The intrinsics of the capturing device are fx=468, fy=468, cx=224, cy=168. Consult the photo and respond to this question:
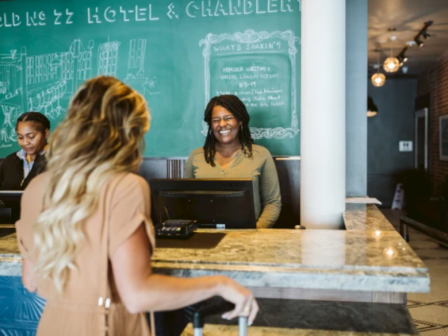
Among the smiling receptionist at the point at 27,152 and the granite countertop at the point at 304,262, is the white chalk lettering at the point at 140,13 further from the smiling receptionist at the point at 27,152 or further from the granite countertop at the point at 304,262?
the granite countertop at the point at 304,262

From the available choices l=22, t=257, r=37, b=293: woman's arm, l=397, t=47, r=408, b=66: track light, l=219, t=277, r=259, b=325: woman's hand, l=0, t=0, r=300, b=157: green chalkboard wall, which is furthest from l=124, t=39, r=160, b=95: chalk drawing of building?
l=397, t=47, r=408, b=66: track light

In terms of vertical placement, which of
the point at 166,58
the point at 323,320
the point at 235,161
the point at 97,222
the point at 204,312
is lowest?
the point at 323,320

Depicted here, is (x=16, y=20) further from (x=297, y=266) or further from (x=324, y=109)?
(x=297, y=266)

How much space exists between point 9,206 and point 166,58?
7.10ft

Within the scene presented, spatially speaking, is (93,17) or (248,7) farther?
(93,17)

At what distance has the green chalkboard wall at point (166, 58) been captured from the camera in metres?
3.86

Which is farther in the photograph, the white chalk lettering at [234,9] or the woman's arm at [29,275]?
the white chalk lettering at [234,9]

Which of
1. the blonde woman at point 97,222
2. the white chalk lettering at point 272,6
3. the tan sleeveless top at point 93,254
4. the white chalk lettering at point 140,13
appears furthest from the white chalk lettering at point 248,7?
the tan sleeveless top at point 93,254

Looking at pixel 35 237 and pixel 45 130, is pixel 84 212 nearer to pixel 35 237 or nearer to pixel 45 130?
pixel 35 237

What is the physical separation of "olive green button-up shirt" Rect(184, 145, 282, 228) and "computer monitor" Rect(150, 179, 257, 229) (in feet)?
2.72

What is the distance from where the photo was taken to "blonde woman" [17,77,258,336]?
1.11m

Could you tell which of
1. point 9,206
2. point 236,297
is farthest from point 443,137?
point 236,297

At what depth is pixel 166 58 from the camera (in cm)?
407

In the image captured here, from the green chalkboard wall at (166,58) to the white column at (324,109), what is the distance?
0.97m
